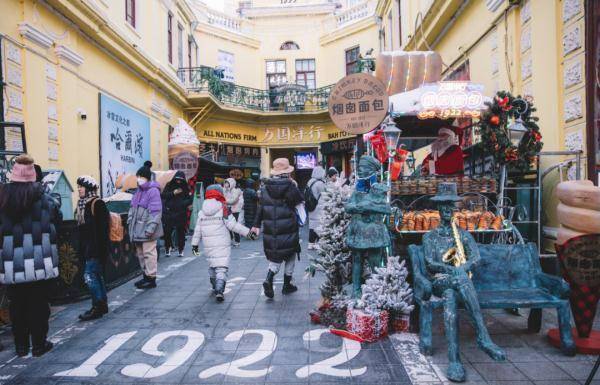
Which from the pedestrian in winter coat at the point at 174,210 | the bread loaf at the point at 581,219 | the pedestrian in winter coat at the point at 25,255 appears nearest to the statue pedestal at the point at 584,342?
the bread loaf at the point at 581,219

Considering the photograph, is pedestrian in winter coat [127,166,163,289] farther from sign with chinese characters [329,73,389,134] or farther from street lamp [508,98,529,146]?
street lamp [508,98,529,146]

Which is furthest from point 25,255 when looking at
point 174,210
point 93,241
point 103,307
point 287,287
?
point 174,210

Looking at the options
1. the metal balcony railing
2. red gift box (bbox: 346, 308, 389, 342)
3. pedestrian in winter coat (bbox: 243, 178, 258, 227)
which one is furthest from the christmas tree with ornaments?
the metal balcony railing

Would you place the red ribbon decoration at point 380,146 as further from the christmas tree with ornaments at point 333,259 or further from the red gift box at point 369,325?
the red gift box at point 369,325

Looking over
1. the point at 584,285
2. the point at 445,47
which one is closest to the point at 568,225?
the point at 584,285

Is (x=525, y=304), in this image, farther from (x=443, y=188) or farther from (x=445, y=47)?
(x=445, y=47)

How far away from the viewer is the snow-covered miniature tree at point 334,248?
501cm

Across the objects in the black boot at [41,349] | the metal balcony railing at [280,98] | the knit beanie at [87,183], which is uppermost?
the metal balcony railing at [280,98]

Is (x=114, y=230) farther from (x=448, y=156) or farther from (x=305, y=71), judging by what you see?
(x=305, y=71)

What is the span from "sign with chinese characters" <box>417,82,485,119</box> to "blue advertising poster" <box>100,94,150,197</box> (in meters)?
8.68

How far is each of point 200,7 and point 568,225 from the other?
66.7ft

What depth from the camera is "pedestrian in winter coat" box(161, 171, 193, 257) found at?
32.9ft

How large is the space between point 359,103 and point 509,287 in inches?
108

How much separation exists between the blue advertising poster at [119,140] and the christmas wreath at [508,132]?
943 centimetres
